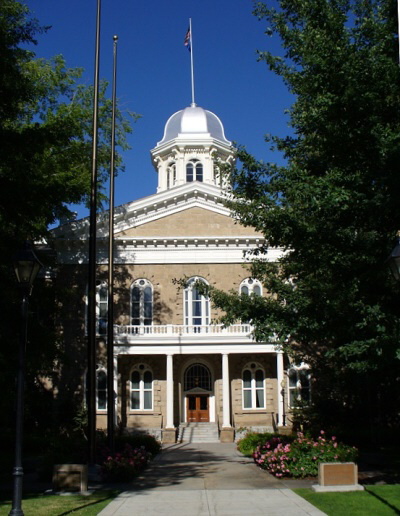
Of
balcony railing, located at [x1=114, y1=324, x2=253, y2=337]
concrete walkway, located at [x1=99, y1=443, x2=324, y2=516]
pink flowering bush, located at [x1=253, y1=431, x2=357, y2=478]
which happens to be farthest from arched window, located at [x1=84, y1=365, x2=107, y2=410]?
pink flowering bush, located at [x1=253, y1=431, x2=357, y2=478]

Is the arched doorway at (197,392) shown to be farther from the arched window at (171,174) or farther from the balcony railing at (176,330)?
the arched window at (171,174)

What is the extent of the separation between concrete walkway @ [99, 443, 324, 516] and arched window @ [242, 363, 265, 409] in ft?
34.9

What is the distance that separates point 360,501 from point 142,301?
2299 centimetres

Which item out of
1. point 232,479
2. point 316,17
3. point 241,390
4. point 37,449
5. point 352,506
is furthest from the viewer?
point 241,390

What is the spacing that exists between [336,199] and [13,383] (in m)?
11.2

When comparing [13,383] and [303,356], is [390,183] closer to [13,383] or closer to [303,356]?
[13,383]

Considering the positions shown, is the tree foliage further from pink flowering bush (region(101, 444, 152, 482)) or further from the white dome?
the white dome

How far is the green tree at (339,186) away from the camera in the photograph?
14875 mm

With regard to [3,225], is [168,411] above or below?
below

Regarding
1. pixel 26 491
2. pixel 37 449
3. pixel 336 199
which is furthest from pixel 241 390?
pixel 336 199

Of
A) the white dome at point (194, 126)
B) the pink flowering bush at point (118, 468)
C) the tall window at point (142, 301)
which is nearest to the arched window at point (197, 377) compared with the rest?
the tall window at point (142, 301)

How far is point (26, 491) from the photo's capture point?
643 inches

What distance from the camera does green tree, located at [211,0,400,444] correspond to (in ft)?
48.8

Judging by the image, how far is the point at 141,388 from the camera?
34.9 m
